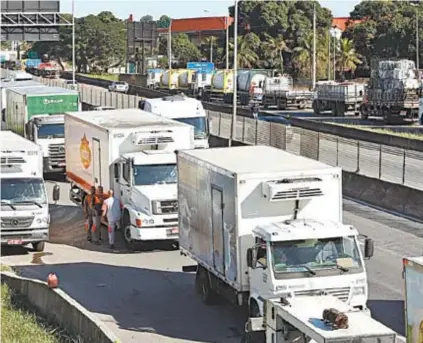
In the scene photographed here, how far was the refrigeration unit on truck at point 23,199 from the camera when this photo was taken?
74.6ft

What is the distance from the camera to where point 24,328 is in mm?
16141

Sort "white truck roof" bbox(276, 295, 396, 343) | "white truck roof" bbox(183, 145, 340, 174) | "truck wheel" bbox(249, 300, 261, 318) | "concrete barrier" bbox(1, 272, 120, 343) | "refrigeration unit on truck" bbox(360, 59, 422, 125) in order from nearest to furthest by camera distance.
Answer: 1. "white truck roof" bbox(276, 295, 396, 343)
2. "concrete barrier" bbox(1, 272, 120, 343)
3. "truck wheel" bbox(249, 300, 261, 318)
4. "white truck roof" bbox(183, 145, 340, 174)
5. "refrigeration unit on truck" bbox(360, 59, 422, 125)

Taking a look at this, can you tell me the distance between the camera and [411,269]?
12438mm

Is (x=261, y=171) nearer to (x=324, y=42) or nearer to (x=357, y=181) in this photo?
(x=357, y=181)

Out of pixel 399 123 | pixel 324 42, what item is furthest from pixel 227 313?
pixel 324 42

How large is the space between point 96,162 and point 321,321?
605 inches

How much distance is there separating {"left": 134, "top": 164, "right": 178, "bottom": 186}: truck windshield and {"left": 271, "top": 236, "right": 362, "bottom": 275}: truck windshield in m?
8.60

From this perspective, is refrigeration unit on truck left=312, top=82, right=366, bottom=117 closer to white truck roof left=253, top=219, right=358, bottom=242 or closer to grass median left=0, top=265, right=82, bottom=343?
grass median left=0, top=265, right=82, bottom=343

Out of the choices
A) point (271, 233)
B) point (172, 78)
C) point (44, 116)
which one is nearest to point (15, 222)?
point (271, 233)

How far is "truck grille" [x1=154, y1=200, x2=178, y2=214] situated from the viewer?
74.9 ft

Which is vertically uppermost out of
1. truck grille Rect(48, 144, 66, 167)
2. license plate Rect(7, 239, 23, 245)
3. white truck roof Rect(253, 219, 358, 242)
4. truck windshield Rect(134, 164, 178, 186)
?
white truck roof Rect(253, 219, 358, 242)

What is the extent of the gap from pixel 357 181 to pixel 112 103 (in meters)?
33.0

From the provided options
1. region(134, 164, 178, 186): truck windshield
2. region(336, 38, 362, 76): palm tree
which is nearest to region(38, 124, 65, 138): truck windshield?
region(134, 164, 178, 186): truck windshield

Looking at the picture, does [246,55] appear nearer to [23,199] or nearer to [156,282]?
[23,199]
